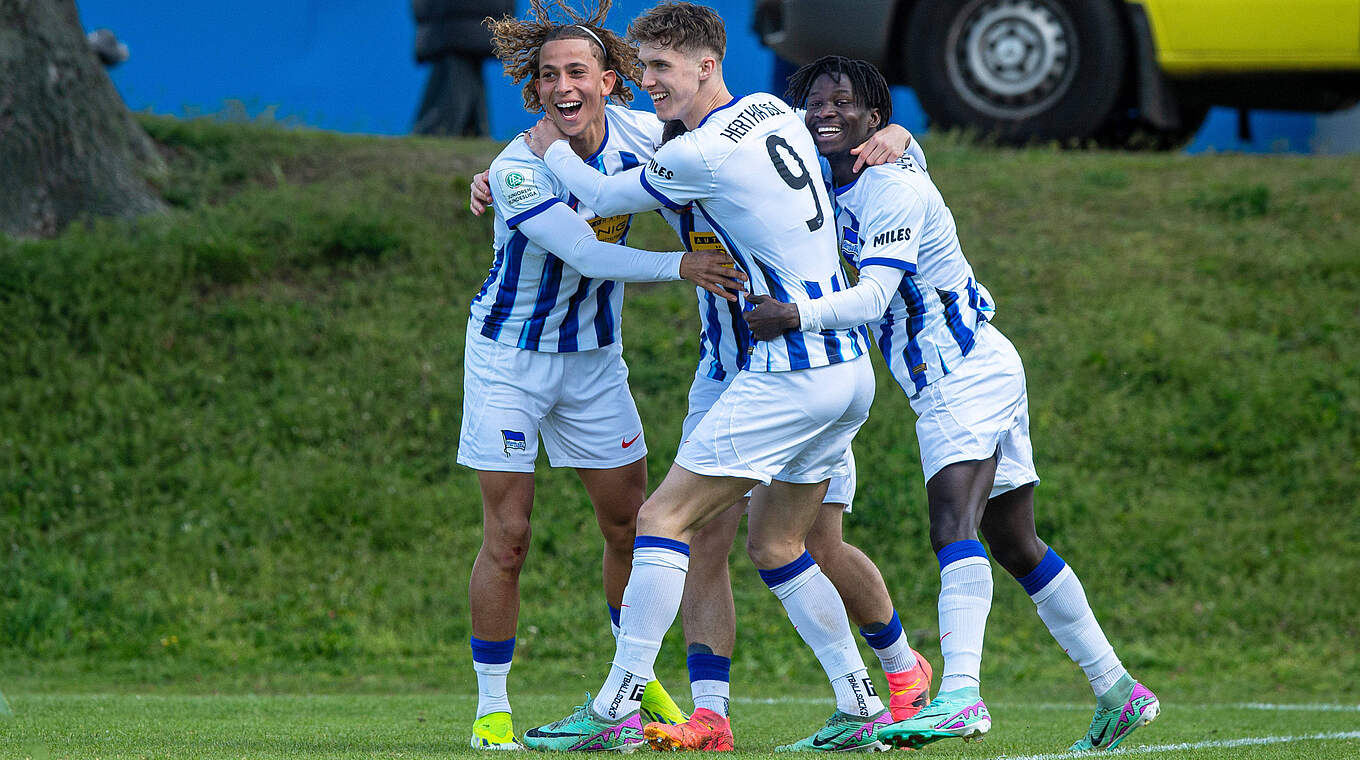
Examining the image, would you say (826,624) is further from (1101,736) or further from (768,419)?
(1101,736)

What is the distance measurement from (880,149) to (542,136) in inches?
47.6

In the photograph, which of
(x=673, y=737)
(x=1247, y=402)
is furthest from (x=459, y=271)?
(x=673, y=737)

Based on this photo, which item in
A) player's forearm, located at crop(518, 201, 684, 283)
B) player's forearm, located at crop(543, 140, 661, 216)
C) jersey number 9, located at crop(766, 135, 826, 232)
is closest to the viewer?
jersey number 9, located at crop(766, 135, 826, 232)

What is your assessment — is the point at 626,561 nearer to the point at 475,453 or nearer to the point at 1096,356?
the point at 475,453

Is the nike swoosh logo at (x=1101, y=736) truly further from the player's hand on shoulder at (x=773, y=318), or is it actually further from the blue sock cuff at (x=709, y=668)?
the player's hand on shoulder at (x=773, y=318)

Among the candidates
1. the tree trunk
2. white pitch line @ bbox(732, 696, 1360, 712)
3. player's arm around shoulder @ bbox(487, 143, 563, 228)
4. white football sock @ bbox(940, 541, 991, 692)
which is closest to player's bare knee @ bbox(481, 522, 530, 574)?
player's arm around shoulder @ bbox(487, 143, 563, 228)

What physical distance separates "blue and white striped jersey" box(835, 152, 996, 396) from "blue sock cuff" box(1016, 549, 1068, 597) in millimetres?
778

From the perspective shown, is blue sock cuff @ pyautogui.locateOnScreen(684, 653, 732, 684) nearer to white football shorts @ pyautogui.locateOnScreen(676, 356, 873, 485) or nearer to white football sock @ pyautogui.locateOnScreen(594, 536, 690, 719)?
white football sock @ pyautogui.locateOnScreen(594, 536, 690, 719)

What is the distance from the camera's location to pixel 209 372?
1069 centimetres

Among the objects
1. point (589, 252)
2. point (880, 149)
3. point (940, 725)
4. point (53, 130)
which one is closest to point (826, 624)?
point (940, 725)

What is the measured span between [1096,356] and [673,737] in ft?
22.3

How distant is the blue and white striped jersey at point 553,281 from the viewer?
Result: 521cm

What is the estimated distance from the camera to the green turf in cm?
474

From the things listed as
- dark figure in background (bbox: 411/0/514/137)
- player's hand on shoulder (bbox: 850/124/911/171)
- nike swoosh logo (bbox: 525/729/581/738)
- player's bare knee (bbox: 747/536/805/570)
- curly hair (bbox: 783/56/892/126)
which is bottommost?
nike swoosh logo (bbox: 525/729/581/738)
